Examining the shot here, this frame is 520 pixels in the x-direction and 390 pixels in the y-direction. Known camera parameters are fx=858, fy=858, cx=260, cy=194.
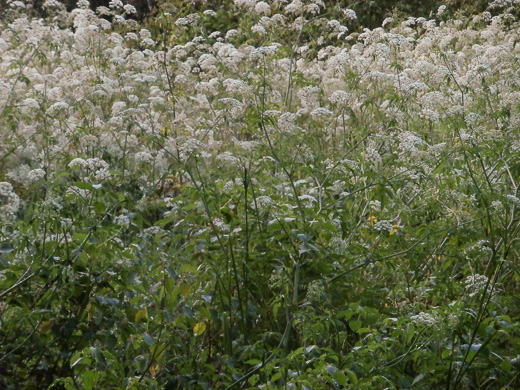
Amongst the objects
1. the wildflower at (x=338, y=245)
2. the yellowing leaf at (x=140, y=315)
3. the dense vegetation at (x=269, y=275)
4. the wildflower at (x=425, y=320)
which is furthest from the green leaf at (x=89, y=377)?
the wildflower at (x=338, y=245)

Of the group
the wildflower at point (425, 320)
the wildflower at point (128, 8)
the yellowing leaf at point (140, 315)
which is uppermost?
the wildflower at point (128, 8)

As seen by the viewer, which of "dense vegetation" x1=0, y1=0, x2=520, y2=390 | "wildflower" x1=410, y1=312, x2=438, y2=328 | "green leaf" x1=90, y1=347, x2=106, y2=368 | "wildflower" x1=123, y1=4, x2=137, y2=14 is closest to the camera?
"green leaf" x1=90, y1=347, x2=106, y2=368

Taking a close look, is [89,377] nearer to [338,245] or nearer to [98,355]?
[98,355]

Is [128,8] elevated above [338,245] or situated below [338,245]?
above

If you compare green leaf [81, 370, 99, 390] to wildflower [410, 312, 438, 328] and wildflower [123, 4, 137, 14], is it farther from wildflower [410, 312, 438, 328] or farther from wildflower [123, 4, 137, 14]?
wildflower [123, 4, 137, 14]

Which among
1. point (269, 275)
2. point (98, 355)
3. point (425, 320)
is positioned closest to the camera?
point (98, 355)

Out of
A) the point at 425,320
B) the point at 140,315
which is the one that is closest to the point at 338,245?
the point at 425,320

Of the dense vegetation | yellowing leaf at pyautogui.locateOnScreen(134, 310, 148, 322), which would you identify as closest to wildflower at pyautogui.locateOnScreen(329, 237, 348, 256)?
the dense vegetation

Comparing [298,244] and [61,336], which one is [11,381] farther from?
[298,244]

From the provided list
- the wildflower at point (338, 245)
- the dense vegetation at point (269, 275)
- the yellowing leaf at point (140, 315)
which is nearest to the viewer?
the dense vegetation at point (269, 275)

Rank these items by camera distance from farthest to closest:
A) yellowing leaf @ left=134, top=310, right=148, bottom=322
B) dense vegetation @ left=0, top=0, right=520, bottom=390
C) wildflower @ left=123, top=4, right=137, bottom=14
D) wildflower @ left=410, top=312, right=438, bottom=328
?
wildflower @ left=123, top=4, right=137, bottom=14, yellowing leaf @ left=134, top=310, right=148, bottom=322, dense vegetation @ left=0, top=0, right=520, bottom=390, wildflower @ left=410, top=312, right=438, bottom=328

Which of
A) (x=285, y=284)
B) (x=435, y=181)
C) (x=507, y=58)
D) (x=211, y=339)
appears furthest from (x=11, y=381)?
(x=507, y=58)

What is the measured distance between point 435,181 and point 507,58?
1.63 meters

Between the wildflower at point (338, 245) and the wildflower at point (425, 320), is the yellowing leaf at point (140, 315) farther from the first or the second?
the wildflower at point (425, 320)
